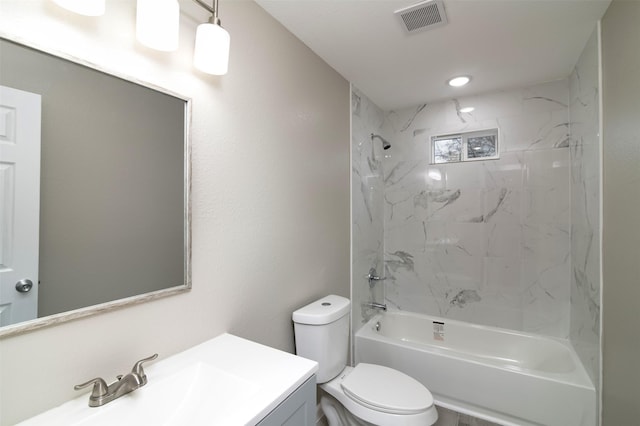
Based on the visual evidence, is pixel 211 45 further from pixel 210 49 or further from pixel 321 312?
pixel 321 312

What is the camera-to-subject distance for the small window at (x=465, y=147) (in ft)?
8.39

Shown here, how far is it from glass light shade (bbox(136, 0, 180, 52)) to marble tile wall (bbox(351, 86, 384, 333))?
5.22 feet

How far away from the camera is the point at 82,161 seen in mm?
879

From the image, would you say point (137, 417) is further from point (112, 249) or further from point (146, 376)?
point (112, 249)

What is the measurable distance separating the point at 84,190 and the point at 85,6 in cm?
52

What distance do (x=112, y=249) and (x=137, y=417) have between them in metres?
0.51

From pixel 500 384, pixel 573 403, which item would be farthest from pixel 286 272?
pixel 573 403

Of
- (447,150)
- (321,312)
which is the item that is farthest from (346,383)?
(447,150)

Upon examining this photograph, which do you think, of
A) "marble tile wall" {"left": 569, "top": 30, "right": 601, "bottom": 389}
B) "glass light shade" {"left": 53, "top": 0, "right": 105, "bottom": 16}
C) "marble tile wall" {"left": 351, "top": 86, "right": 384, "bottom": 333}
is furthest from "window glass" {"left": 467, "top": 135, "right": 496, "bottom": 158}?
"glass light shade" {"left": 53, "top": 0, "right": 105, "bottom": 16}

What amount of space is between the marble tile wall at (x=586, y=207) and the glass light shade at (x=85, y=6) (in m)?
2.34

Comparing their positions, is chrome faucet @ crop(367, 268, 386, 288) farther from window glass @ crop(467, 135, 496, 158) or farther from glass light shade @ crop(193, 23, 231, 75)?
glass light shade @ crop(193, 23, 231, 75)

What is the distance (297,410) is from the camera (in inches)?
37.8

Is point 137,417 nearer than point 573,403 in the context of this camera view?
Yes

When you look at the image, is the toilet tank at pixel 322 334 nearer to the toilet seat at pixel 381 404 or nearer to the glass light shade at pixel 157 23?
the toilet seat at pixel 381 404
